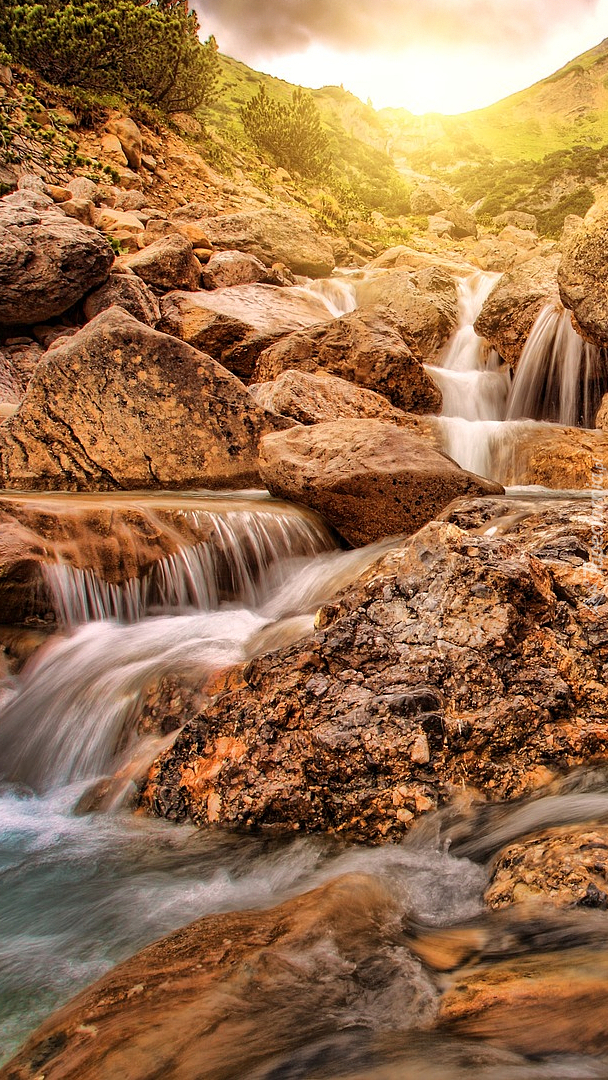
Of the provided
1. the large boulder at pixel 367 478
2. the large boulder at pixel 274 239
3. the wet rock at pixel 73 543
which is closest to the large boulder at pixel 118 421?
the large boulder at pixel 367 478

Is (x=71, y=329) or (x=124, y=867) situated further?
(x=71, y=329)

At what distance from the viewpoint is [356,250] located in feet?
84.4

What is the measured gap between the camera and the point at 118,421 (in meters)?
7.65

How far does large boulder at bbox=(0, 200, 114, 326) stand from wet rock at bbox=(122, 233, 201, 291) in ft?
4.36

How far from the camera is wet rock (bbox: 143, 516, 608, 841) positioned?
8.66ft

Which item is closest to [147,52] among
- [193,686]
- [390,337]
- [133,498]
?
[390,337]

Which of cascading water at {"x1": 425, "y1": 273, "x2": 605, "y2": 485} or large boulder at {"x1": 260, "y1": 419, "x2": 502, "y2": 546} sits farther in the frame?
cascading water at {"x1": 425, "y1": 273, "x2": 605, "y2": 485}

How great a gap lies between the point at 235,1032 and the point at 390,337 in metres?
9.80

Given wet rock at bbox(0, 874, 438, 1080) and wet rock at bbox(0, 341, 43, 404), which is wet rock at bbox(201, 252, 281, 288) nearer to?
wet rock at bbox(0, 341, 43, 404)

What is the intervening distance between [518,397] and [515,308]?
205 centimetres

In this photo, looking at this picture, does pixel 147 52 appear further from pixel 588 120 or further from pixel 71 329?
pixel 588 120

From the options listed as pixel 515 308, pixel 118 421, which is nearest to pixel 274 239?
pixel 515 308

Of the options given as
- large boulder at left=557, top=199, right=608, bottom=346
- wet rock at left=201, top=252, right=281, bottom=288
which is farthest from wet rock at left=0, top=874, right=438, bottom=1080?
wet rock at left=201, top=252, right=281, bottom=288

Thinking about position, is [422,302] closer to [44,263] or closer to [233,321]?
[233,321]
